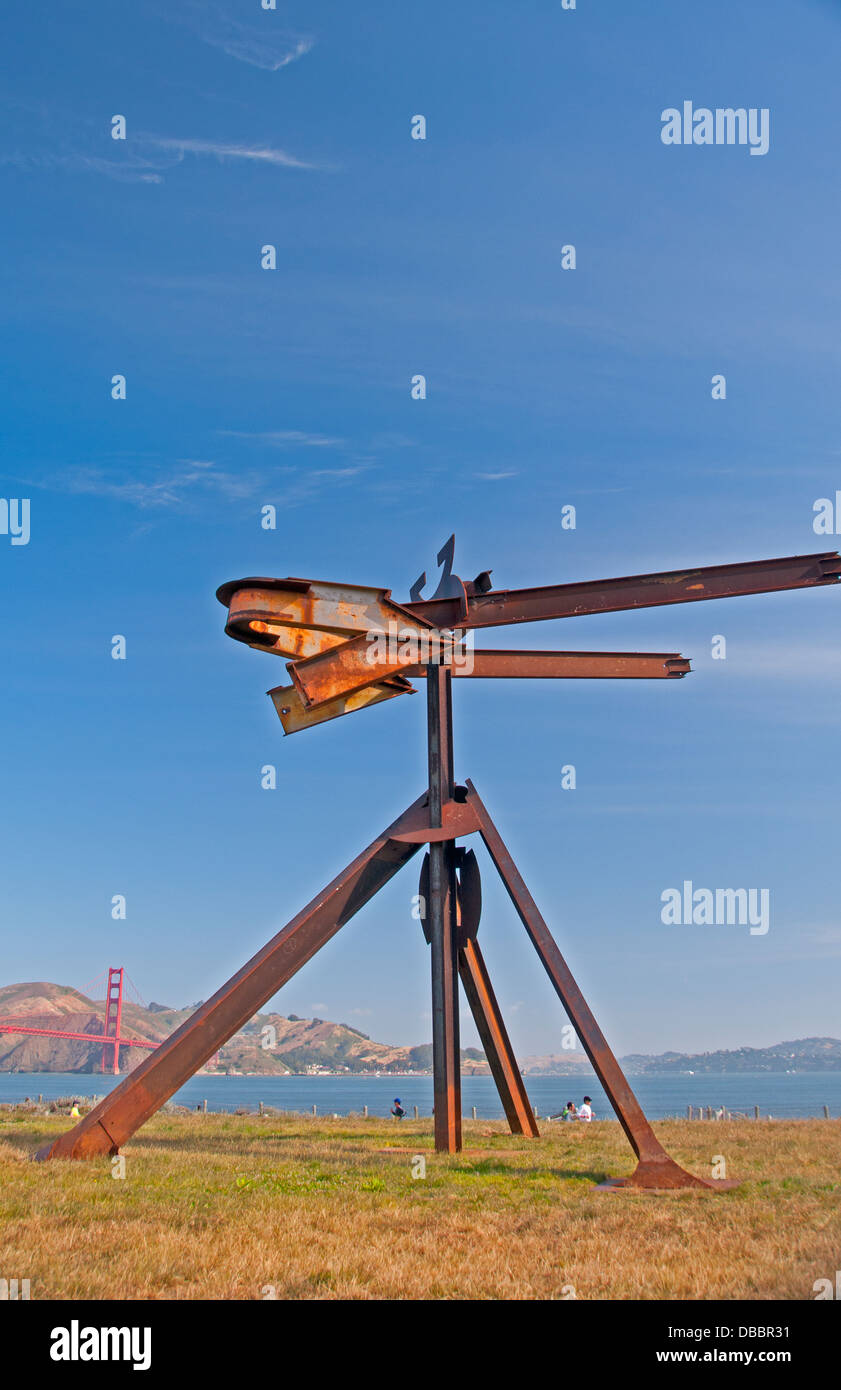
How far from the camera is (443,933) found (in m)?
15.2

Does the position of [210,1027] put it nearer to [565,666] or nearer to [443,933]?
[443,933]

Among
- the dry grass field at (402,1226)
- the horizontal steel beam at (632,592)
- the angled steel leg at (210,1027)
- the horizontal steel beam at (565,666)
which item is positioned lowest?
the dry grass field at (402,1226)

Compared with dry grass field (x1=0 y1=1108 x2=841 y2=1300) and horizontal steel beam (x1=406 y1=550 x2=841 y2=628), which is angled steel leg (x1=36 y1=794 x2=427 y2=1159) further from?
horizontal steel beam (x1=406 y1=550 x2=841 y2=628)

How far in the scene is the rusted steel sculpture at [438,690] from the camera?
13.6 m

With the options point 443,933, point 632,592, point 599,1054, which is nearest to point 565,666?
point 632,592

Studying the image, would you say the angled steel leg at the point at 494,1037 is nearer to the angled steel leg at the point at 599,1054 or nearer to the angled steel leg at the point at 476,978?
the angled steel leg at the point at 476,978

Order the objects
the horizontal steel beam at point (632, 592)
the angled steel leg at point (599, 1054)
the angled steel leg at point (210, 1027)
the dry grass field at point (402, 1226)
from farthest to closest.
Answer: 1. the horizontal steel beam at point (632, 592)
2. the angled steel leg at point (210, 1027)
3. the angled steel leg at point (599, 1054)
4. the dry grass field at point (402, 1226)

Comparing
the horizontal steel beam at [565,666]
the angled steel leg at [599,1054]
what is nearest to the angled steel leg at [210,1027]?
the angled steel leg at [599,1054]

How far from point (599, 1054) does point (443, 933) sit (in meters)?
3.18

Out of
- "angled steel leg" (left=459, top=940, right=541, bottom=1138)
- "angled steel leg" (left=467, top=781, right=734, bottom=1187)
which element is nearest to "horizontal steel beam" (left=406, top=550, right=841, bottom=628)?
"angled steel leg" (left=467, top=781, right=734, bottom=1187)

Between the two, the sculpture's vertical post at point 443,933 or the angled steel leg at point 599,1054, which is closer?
the angled steel leg at point 599,1054

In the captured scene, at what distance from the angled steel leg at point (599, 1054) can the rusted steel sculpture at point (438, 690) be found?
0.02 meters
